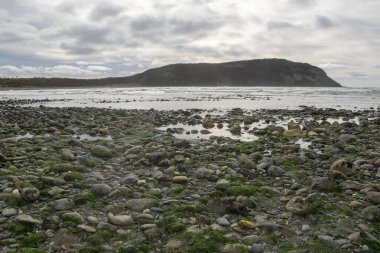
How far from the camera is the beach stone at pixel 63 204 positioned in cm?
673

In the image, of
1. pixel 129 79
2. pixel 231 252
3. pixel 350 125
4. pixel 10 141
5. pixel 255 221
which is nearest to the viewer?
pixel 231 252

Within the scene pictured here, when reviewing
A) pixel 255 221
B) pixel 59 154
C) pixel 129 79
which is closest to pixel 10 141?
pixel 59 154

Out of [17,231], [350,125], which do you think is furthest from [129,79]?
[17,231]

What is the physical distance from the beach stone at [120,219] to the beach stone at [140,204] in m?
0.47

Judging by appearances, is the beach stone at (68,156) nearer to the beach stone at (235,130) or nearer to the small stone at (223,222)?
the small stone at (223,222)

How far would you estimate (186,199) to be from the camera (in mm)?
7414

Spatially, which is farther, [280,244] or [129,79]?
[129,79]

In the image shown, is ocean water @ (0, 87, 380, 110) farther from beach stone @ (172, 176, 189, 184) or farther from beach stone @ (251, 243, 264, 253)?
beach stone @ (251, 243, 264, 253)

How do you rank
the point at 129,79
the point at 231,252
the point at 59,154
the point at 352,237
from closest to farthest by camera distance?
the point at 231,252, the point at 352,237, the point at 59,154, the point at 129,79

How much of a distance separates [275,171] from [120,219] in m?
4.39

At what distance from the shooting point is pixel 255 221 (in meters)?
6.34

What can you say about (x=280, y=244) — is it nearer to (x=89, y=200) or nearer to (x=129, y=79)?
(x=89, y=200)

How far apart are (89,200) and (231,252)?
309cm

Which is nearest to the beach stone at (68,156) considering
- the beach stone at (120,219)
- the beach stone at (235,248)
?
the beach stone at (120,219)
